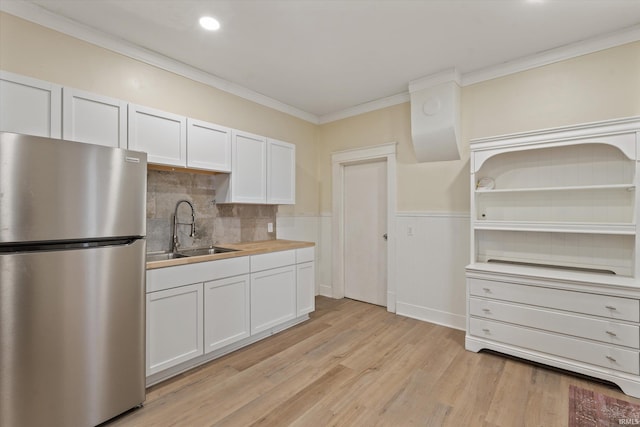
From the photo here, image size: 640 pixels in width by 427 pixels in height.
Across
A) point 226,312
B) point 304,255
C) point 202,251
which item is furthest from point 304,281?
point 202,251

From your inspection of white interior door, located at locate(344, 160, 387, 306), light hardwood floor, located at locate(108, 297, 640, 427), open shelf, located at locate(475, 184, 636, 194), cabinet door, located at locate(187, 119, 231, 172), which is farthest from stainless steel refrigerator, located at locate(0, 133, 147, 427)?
Answer: open shelf, located at locate(475, 184, 636, 194)

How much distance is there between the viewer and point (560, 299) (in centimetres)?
243

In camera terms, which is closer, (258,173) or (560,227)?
(560,227)

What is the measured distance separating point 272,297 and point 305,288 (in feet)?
1.72

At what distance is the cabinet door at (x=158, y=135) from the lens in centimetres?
237

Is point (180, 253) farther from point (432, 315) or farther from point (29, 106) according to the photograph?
point (432, 315)

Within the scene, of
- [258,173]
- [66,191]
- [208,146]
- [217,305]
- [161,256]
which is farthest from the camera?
[258,173]

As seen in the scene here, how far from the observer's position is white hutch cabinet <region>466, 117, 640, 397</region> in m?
2.26

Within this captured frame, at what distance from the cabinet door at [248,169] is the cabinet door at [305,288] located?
3.07ft

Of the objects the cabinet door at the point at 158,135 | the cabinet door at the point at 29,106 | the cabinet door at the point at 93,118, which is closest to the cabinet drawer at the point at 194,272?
the cabinet door at the point at 158,135

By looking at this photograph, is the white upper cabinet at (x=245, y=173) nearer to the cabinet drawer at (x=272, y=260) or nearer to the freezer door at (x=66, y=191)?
the cabinet drawer at (x=272, y=260)

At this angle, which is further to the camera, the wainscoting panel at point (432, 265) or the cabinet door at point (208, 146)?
the wainscoting panel at point (432, 265)

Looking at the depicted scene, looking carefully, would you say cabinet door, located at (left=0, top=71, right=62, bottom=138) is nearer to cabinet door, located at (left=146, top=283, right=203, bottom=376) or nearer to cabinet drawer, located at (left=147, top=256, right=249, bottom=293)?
cabinet drawer, located at (left=147, top=256, right=249, bottom=293)

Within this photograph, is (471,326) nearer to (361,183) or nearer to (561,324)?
(561,324)
